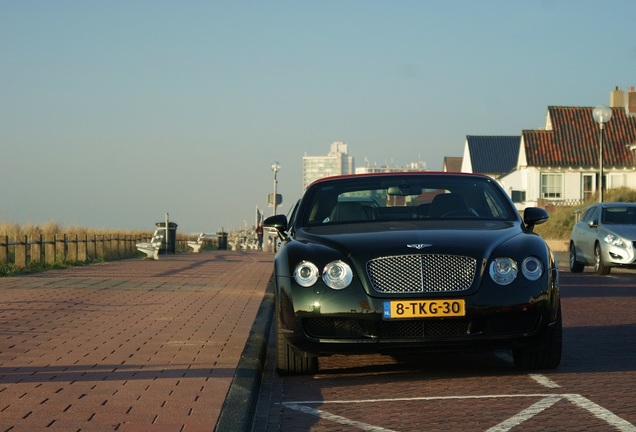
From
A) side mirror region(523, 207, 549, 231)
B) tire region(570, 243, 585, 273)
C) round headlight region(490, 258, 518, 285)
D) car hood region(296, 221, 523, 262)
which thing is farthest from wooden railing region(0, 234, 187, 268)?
round headlight region(490, 258, 518, 285)

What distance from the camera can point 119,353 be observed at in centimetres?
899

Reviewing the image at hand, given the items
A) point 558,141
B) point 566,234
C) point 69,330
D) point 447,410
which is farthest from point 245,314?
point 558,141

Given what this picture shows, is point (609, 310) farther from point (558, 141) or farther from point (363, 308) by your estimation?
point (558, 141)

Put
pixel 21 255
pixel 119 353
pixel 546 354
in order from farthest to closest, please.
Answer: pixel 21 255
pixel 119 353
pixel 546 354

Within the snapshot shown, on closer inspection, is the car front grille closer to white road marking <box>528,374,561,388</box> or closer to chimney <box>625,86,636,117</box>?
white road marking <box>528,374,561,388</box>

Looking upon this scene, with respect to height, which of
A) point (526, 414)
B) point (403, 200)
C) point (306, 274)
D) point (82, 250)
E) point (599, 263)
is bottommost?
point (599, 263)

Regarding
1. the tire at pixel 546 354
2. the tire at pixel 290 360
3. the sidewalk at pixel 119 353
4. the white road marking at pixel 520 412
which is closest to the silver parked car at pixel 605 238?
the sidewalk at pixel 119 353

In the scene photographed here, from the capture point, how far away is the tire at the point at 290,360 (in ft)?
27.6

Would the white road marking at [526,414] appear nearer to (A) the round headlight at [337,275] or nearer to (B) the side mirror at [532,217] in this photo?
(A) the round headlight at [337,275]

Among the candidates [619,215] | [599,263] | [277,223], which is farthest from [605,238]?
[277,223]

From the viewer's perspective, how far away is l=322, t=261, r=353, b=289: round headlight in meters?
8.11

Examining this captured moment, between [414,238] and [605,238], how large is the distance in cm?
1545

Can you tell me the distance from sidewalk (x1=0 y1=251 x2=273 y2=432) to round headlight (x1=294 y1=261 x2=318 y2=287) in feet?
2.70

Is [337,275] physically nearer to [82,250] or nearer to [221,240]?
[82,250]
